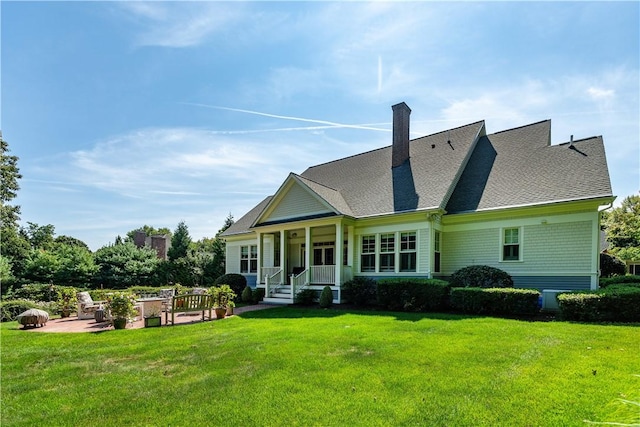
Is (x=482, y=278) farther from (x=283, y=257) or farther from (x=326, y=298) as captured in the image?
(x=283, y=257)

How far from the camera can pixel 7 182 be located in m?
35.2

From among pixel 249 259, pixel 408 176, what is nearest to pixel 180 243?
pixel 249 259

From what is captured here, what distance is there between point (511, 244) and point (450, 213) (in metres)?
2.60

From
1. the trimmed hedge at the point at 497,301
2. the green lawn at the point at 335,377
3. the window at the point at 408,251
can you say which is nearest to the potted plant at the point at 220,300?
the green lawn at the point at 335,377

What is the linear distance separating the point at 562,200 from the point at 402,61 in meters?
7.54

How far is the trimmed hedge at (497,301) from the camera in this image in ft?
33.7

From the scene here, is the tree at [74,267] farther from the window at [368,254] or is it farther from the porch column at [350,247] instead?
the window at [368,254]

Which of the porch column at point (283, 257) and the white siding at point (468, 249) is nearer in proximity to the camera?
the white siding at point (468, 249)

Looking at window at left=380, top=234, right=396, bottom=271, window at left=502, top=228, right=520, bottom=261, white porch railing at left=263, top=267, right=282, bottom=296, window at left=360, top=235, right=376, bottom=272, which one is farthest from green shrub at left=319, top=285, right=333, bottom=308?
window at left=502, top=228, right=520, bottom=261

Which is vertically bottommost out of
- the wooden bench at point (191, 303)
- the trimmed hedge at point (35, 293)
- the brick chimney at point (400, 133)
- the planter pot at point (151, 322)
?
the trimmed hedge at point (35, 293)

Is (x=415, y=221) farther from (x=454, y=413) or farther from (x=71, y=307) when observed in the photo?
(x=71, y=307)

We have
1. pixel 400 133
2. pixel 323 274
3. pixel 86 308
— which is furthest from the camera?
pixel 400 133

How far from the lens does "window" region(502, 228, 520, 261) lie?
43.7 ft

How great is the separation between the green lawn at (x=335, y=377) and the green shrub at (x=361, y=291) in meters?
5.69
